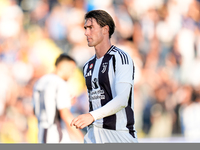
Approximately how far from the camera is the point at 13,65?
685 cm

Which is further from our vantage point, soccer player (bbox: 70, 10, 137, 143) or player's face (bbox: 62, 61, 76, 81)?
player's face (bbox: 62, 61, 76, 81)

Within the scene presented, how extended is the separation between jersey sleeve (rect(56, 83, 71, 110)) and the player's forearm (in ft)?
14.1

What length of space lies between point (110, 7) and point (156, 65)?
4.99 ft

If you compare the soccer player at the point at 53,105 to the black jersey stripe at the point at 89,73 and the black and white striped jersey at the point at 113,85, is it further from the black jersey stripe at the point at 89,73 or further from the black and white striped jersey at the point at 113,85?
the black and white striped jersey at the point at 113,85

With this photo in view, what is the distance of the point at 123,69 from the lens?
2482 millimetres

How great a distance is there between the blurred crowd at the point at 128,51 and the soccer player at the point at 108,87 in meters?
4.00

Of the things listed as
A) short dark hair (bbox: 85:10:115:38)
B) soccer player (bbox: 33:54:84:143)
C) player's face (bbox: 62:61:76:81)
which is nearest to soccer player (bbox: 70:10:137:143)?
short dark hair (bbox: 85:10:115:38)

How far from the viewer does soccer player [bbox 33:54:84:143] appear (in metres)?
6.55

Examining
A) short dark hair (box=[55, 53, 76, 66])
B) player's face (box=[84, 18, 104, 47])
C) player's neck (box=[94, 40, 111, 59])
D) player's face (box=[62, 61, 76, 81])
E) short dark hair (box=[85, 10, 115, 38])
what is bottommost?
player's neck (box=[94, 40, 111, 59])

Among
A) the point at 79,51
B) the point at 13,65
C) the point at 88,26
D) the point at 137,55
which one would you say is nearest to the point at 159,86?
the point at 137,55

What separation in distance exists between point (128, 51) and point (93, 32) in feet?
13.6

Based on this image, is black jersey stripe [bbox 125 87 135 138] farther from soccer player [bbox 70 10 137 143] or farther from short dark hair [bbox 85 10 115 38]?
Answer: short dark hair [bbox 85 10 115 38]

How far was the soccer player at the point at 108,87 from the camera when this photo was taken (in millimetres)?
2416

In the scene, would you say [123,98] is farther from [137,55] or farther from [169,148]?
[137,55]
